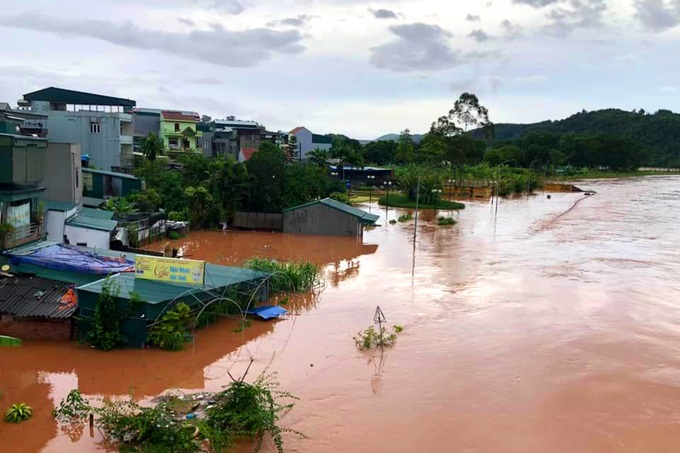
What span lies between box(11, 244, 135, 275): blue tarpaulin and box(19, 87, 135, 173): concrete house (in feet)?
86.8

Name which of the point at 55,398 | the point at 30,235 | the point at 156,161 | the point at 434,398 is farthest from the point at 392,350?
the point at 156,161

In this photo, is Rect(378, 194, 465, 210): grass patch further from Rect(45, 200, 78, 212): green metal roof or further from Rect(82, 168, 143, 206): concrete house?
Rect(45, 200, 78, 212): green metal roof

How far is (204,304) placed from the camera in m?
15.6

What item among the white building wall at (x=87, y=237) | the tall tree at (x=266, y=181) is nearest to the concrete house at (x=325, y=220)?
the tall tree at (x=266, y=181)

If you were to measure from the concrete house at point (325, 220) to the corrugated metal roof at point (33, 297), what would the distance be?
58.3 feet

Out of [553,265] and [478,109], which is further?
[478,109]

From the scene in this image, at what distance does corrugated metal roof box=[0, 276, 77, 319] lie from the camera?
14211mm

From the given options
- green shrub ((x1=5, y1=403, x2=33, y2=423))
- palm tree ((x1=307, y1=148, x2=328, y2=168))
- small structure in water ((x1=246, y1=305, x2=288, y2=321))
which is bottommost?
green shrub ((x1=5, y1=403, x2=33, y2=423))

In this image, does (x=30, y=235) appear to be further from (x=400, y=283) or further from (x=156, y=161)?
(x=156, y=161)

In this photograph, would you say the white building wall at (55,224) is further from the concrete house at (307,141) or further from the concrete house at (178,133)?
the concrete house at (307,141)

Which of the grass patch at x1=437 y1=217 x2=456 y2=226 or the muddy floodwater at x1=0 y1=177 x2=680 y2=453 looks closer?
the muddy floodwater at x1=0 y1=177 x2=680 y2=453

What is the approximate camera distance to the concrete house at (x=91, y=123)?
4153 cm

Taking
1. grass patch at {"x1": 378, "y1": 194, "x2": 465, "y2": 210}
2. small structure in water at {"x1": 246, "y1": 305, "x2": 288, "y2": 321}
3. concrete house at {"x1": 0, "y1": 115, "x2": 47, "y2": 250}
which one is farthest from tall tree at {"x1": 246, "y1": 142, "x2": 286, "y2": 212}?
small structure in water at {"x1": 246, "y1": 305, "x2": 288, "y2": 321}

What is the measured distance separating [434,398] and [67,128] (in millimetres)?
37551
